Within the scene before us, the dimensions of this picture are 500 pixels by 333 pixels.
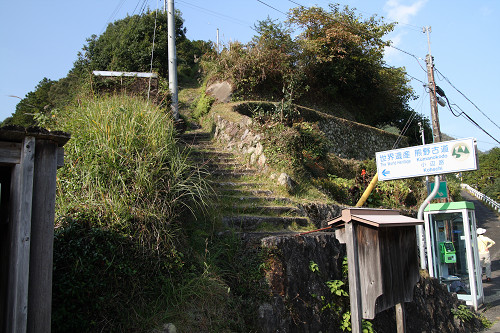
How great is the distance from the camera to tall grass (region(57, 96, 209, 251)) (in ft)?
16.0

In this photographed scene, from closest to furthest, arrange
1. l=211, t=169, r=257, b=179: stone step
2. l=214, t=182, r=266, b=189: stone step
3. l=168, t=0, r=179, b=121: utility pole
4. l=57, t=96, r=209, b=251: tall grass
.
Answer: l=57, t=96, r=209, b=251: tall grass → l=214, t=182, r=266, b=189: stone step → l=211, t=169, r=257, b=179: stone step → l=168, t=0, r=179, b=121: utility pole

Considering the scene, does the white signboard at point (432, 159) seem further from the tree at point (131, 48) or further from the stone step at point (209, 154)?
the tree at point (131, 48)

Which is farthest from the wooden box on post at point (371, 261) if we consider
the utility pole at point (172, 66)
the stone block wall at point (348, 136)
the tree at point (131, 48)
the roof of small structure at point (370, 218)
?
the tree at point (131, 48)

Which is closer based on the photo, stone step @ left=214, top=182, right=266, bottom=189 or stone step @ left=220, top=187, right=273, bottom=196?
stone step @ left=220, top=187, right=273, bottom=196

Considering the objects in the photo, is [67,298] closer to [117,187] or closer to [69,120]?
[117,187]

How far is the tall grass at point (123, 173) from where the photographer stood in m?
4.87

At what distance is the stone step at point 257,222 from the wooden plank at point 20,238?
360 cm

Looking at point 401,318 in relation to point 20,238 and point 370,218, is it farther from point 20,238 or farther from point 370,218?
point 20,238

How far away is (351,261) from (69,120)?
471 cm

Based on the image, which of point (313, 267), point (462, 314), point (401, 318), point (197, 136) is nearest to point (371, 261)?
point (313, 267)

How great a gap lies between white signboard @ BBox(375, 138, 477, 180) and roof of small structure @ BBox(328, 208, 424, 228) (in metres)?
2.74

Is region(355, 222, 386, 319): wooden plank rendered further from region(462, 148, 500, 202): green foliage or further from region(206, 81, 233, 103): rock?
region(462, 148, 500, 202): green foliage

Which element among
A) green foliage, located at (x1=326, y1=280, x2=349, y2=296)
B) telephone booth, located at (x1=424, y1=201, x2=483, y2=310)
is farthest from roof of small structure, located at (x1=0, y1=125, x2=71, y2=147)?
telephone booth, located at (x1=424, y1=201, x2=483, y2=310)

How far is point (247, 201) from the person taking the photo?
7.80 metres
